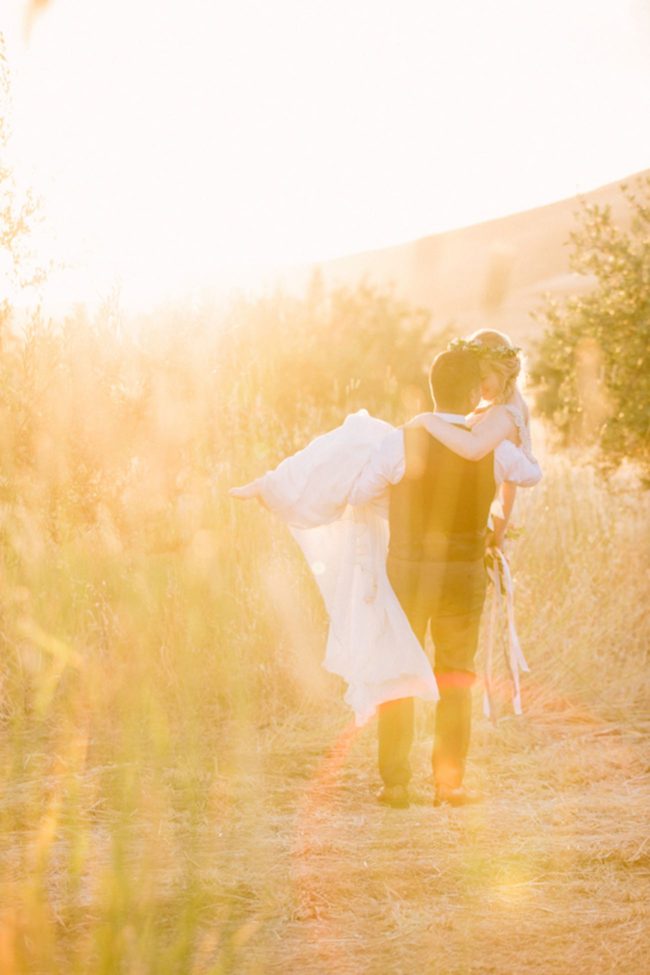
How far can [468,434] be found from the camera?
5.03 m

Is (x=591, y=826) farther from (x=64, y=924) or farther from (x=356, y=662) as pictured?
(x=64, y=924)

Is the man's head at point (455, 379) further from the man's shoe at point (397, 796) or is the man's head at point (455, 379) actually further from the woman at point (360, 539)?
the man's shoe at point (397, 796)

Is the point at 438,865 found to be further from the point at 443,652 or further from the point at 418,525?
the point at 418,525

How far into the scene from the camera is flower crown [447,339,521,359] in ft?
16.9

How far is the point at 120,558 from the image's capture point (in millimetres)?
7309

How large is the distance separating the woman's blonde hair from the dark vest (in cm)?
32

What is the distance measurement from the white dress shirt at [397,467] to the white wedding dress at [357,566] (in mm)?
75

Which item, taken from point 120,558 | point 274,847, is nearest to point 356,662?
point 274,847

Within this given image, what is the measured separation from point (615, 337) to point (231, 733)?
604 centimetres

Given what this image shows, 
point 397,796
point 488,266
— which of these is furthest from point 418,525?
point 488,266

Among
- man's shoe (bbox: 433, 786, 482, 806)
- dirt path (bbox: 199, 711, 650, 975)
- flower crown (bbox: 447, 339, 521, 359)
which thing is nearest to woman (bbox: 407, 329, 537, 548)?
flower crown (bbox: 447, 339, 521, 359)

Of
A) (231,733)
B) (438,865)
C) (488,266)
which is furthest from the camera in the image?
(488,266)

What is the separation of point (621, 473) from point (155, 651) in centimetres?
704

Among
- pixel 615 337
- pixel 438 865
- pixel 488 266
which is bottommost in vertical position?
pixel 438 865
